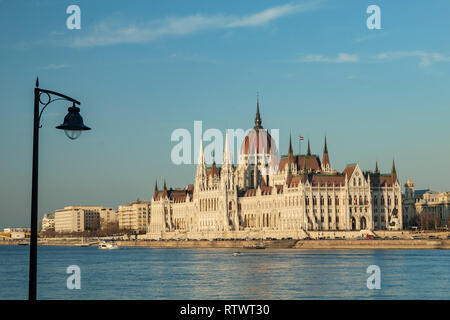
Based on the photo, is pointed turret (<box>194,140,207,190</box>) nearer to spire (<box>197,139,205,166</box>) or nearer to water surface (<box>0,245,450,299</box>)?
spire (<box>197,139,205,166</box>)

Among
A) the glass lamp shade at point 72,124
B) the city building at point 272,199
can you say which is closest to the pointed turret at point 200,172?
the city building at point 272,199

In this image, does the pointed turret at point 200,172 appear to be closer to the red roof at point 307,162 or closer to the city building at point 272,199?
the city building at point 272,199

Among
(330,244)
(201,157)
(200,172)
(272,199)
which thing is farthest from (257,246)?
(201,157)

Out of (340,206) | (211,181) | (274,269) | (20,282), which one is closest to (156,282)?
(20,282)

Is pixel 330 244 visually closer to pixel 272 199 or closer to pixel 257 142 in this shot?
pixel 272 199

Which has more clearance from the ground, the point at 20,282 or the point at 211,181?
the point at 211,181
